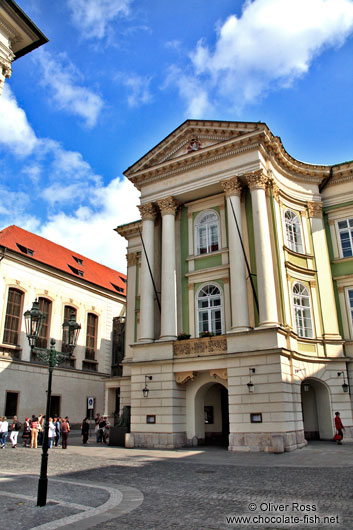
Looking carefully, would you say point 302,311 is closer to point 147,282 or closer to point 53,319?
point 147,282

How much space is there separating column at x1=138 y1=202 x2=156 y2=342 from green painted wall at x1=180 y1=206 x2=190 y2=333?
5.77 ft

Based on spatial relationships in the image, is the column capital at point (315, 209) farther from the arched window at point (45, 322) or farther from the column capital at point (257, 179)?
the arched window at point (45, 322)

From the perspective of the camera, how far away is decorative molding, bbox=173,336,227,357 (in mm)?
21406

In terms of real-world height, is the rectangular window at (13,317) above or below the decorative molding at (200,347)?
above

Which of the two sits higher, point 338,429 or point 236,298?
point 236,298

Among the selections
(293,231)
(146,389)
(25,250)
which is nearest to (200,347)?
(146,389)

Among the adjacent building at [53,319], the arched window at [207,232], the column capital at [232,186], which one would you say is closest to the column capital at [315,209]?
the column capital at [232,186]

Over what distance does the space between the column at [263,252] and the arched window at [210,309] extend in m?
3.10

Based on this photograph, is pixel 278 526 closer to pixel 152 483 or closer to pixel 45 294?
pixel 152 483

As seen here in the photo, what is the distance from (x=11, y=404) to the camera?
3119cm

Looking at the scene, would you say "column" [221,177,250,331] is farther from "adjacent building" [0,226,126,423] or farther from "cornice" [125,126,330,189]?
"adjacent building" [0,226,126,423]

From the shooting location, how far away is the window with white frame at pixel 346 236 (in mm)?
25500

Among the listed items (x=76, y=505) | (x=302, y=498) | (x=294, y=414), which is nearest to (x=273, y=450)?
(x=294, y=414)

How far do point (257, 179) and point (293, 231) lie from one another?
443 centimetres
